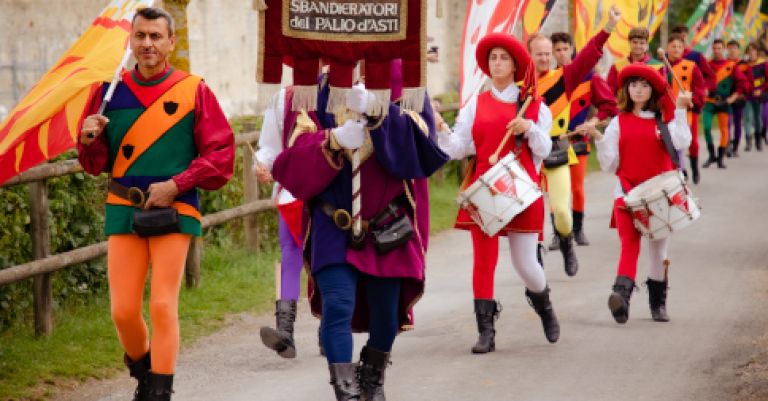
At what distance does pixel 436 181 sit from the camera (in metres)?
17.7

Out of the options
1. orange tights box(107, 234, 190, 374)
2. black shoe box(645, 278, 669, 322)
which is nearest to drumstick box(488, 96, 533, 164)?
black shoe box(645, 278, 669, 322)

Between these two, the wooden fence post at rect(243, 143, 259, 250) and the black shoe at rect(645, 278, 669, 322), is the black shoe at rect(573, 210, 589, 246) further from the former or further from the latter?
the black shoe at rect(645, 278, 669, 322)

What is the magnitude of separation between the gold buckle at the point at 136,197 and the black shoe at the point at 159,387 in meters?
0.75

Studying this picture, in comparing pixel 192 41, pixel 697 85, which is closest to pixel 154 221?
pixel 697 85

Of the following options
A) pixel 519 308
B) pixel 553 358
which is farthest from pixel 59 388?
pixel 519 308

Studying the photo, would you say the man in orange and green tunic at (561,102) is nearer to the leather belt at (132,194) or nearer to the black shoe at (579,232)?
the black shoe at (579,232)

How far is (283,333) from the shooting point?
8055mm

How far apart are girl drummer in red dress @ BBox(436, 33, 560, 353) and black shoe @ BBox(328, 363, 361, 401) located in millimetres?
2015

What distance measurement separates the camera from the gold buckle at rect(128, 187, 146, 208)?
6.42 meters

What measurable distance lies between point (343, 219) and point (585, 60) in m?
3.88

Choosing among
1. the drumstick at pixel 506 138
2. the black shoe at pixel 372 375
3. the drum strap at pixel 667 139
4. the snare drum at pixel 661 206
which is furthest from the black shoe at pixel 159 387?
the drum strap at pixel 667 139

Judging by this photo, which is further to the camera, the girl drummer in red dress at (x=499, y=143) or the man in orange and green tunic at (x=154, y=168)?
the girl drummer in red dress at (x=499, y=143)

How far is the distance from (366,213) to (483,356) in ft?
7.10

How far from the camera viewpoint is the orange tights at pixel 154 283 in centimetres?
645
